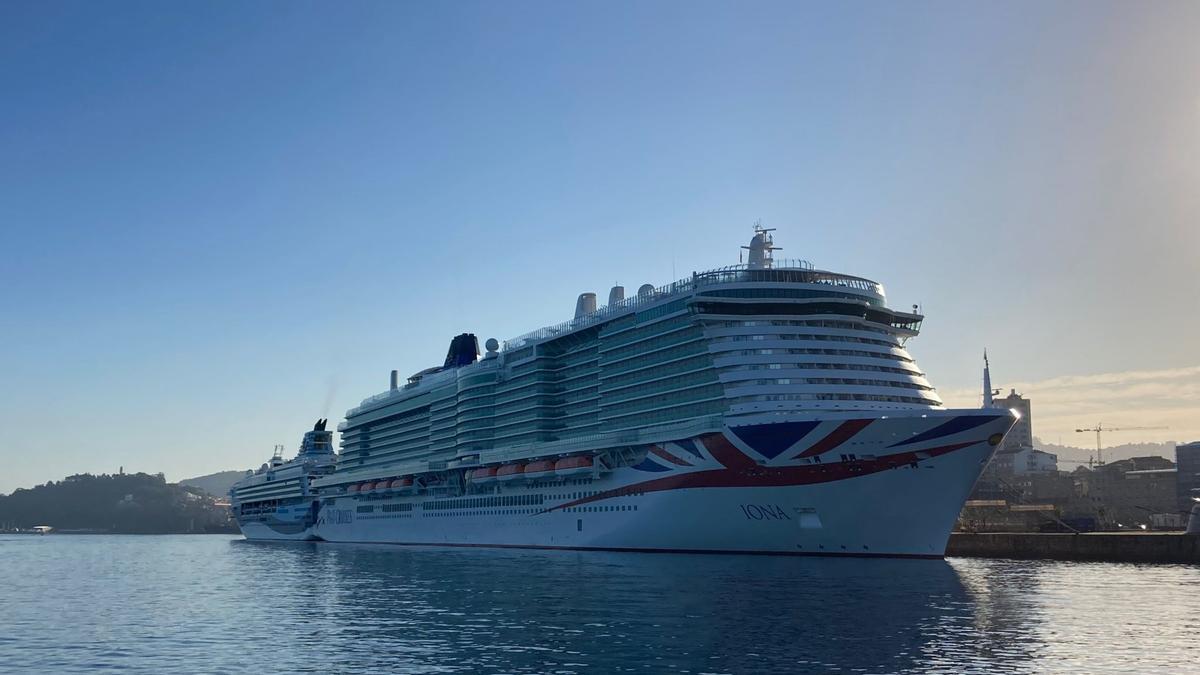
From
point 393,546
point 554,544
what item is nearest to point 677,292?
point 554,544

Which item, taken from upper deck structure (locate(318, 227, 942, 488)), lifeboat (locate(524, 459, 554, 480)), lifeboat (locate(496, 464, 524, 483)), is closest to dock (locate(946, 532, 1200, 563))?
upper deck structure (locate(318, 227, 942, 488))

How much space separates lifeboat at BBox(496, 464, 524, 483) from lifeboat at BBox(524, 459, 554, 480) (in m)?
1.58

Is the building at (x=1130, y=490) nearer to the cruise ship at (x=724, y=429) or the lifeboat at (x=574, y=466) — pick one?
the cruise ship at (x=724, y=429)

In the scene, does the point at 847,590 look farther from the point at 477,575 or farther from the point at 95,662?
the point at 95,662

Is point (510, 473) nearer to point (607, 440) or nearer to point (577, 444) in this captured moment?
point (577, 444)

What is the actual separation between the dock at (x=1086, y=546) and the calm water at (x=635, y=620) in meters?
11.2

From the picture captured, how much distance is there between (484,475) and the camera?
91.9 m

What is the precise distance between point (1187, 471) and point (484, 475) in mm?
143417

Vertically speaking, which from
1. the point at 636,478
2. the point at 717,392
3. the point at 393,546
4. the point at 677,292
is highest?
the point at 677,292

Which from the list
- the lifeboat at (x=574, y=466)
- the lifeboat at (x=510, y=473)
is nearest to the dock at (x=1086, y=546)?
the lifeboat at (x=574, y=466)

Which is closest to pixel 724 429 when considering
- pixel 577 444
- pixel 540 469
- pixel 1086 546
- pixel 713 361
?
pixel 713 361

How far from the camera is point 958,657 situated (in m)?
28.4

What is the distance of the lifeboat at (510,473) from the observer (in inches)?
3378

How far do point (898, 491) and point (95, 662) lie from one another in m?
42.2
